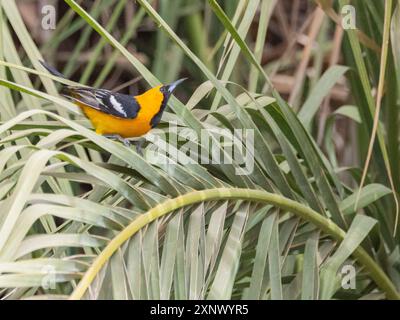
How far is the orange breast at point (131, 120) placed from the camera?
70cm

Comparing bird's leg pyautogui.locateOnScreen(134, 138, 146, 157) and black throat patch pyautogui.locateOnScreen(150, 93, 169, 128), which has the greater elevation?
black throat patch pyautogui.locateOnScreen(150, 93, 169, 128)

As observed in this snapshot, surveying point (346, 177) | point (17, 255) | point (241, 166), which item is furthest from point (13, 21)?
point (346, 177)

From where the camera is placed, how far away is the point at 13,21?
861 mm

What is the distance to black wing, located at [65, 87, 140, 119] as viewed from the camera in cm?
70

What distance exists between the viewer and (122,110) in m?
0.70

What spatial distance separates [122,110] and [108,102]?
0.05ft

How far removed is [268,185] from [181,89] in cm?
59

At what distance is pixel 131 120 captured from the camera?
698mm

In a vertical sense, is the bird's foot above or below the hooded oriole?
below

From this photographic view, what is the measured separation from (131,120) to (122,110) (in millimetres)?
12

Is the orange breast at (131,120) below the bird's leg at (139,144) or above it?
above

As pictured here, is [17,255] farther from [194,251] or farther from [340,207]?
[340,207]

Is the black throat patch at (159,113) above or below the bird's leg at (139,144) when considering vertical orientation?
above

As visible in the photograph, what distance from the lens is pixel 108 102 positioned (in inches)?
27.6
